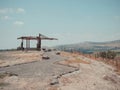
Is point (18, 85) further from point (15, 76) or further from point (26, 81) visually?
point (15, 76)

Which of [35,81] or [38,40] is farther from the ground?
[38,40]

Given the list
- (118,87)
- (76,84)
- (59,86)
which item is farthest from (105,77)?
(59,86)

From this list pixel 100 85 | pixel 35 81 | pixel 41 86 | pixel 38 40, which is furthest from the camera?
pixel 38 40

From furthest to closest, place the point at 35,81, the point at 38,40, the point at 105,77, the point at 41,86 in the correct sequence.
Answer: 1. the point at 38,40
2. the point at 105,77
3. the point at 35,81
4. the point at 41,86

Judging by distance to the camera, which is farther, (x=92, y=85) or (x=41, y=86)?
(x=92, y=85)

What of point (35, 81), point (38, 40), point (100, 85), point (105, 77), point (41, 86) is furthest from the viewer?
point (38, 40)

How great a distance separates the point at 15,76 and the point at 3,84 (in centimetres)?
291

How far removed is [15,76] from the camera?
19.4 m

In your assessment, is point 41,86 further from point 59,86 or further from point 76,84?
point 76,84

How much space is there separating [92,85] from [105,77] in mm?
4501

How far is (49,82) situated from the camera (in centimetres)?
1670

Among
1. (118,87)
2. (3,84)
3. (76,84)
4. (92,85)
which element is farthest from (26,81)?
(118,87)

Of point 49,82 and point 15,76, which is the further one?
point 15,76

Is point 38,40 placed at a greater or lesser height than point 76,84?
greater
